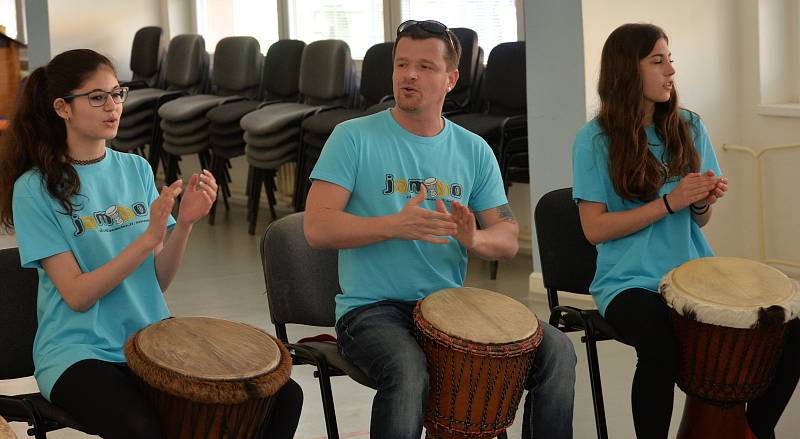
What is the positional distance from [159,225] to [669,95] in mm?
1396

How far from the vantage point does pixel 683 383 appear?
9.02ft

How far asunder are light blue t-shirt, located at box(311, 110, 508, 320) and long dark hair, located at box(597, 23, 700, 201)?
43 centimetres

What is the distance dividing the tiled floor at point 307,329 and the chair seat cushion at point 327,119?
0.75 meters

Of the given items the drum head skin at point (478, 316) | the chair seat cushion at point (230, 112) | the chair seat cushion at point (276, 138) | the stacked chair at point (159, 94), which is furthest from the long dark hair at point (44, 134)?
the stacked chair at point (159, 94)

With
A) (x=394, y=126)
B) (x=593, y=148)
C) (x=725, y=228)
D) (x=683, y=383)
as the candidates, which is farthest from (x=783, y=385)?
(x=725, y=228)

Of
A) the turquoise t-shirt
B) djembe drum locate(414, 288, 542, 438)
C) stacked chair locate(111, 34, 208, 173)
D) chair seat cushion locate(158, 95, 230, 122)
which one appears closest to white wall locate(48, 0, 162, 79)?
stacked chair locate(111, 34, 208, 173)

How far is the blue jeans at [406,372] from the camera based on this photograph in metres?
2.36

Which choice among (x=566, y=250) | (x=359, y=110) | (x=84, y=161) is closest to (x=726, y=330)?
(x=566, y=250)

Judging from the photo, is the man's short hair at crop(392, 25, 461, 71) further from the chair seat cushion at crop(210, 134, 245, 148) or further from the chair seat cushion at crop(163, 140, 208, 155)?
the chair seat cushion at crop(163, 140, 208, 155)

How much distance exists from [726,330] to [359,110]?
406 centimetres

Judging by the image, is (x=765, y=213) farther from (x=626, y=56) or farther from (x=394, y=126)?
(x=394, y=126)

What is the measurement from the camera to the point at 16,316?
8.20 feet

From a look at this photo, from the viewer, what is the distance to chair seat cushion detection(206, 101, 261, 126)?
6.78 meters

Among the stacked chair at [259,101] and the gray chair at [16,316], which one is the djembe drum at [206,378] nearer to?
the gray chair at [16,316]
